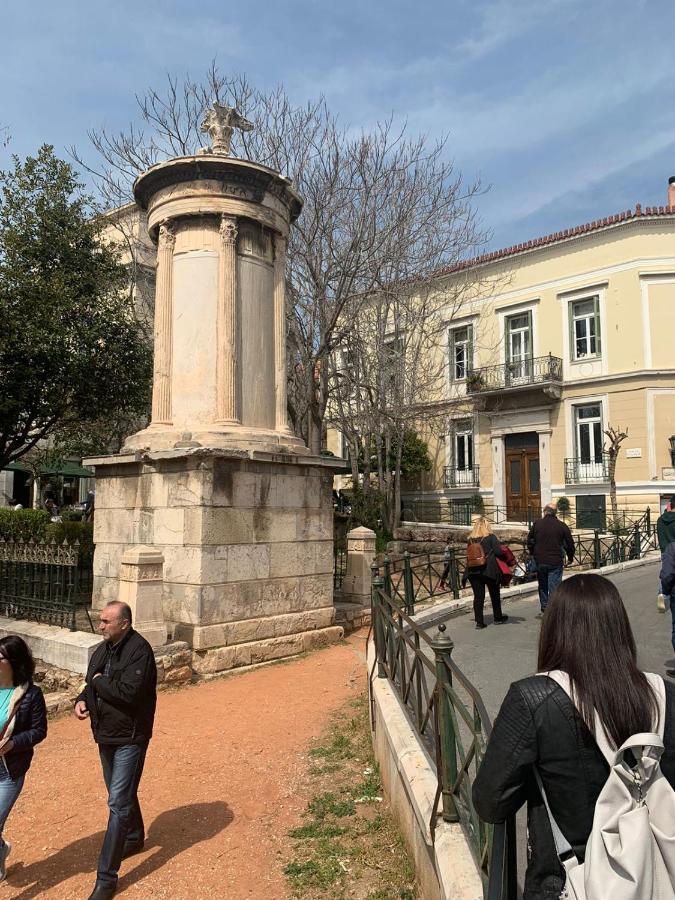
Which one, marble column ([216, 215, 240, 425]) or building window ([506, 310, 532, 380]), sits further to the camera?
building window ([506, 310, 532, 380])

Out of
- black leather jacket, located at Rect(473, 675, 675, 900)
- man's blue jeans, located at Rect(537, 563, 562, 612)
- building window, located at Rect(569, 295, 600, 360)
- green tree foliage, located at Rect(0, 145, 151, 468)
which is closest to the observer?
black leather jacket, located at Rect(473, 675, 675, 900)

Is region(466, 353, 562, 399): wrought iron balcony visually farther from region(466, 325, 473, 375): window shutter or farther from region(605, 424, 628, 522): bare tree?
region(605, 424, 628, 522): bare tree

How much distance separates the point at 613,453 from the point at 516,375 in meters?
6.24

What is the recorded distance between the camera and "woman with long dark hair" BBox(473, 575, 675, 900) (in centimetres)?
171

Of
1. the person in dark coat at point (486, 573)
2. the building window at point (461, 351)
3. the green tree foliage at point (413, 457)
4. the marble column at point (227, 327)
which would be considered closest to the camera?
the marble column at point (227, 327)

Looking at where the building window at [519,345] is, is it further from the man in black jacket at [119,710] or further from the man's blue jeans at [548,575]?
the man in black jacket at [119,710]

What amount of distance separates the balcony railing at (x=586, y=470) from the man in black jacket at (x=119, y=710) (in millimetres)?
22095

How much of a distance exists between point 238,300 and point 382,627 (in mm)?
5784

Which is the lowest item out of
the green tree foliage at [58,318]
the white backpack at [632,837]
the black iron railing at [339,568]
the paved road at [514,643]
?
the paved road at [514,643]

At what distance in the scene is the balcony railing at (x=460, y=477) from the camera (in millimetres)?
27766

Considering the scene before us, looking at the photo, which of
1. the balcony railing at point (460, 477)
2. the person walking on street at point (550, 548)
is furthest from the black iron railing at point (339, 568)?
the balcony railing at point (460, 477)

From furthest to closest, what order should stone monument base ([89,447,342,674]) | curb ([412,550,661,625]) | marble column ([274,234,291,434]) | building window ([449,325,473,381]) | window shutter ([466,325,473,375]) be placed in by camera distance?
1. building window ([449,325,473,381])
2. window shutter ([466,325,473,375])
3. curb ([412,550,661,625])
4. marble column ([274,234,291,434])
5. stone monument base ([89,447,342,674])

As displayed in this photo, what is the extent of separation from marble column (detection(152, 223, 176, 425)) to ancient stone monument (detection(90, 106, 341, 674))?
0.06ft

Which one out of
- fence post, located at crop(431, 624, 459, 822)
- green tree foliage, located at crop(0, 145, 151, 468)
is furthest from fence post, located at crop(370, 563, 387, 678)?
green tree foliage, located at crop(0, 145, 151, 468)
